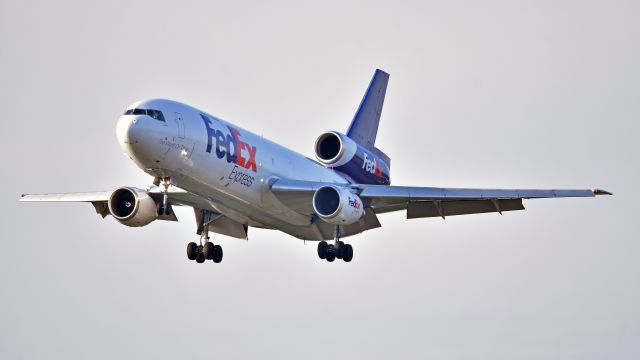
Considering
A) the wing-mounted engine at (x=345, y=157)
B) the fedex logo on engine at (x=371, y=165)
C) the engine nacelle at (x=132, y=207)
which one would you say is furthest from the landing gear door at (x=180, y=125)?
the fedex logo on engine at (x=371, y=165)

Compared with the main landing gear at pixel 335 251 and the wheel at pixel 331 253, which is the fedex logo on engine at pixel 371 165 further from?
the wheel at pixel 331 253

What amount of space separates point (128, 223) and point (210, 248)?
11.3 feet

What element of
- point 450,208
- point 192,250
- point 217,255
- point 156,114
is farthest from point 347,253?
point 156,114

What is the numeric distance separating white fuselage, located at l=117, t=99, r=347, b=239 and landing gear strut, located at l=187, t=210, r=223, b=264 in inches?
72.1

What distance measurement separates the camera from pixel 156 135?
35875 mm

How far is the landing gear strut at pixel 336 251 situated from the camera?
42781 millimetres

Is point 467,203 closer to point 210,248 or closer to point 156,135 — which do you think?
point 210,248

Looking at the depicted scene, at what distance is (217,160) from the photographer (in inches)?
1490

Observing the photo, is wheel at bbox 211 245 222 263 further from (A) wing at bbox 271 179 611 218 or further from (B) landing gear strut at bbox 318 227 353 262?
(A) wing at bbox 271 179 611 218

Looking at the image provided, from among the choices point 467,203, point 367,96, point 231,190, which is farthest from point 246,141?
point 367,96

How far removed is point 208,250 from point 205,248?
131mm

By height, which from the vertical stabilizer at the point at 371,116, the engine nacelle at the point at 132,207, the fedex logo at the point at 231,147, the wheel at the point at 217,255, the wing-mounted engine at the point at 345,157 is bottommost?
the wheel at the point at 217,255

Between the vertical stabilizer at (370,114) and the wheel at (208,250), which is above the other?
the vertical stabilizer at (370,114)

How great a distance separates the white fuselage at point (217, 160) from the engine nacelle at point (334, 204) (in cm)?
148
